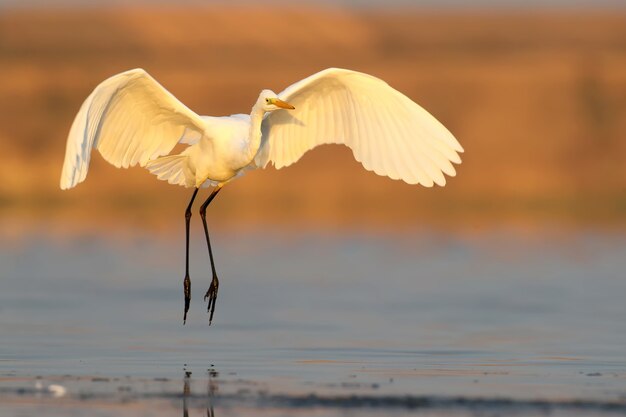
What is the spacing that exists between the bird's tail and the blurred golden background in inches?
699

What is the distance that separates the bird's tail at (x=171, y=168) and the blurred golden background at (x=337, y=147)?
699 inches

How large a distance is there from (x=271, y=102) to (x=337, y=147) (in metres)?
36.3

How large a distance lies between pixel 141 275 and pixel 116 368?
386 inches

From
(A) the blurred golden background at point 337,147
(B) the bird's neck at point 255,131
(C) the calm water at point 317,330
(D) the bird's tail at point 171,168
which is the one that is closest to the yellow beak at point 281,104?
(B) the bird's neck at point 255,131

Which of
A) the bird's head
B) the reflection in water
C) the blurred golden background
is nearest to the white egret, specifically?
the bird's head

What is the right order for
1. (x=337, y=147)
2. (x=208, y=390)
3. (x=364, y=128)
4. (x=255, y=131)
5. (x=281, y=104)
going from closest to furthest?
1. (x=208, y=390)
2. (x=281, y=104)
3. (x=255, y=131)
4. (x=364, y=128)
5. (x=337, y=147)

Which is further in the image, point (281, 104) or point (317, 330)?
point (317, 330)

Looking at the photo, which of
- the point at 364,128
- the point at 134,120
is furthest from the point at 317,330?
the point at 134,120

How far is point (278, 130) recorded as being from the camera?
53.0ft

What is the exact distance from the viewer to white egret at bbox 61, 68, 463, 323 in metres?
14.8

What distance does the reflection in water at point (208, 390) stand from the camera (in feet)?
39.3

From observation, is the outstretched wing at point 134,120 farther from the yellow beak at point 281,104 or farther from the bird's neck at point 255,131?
the yellow beak at point 281,104

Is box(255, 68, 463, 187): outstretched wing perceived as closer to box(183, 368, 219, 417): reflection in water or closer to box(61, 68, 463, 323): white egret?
box(61, 68, 463, 323): white egret

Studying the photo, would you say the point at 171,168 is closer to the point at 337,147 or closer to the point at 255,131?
the point at 255,131
